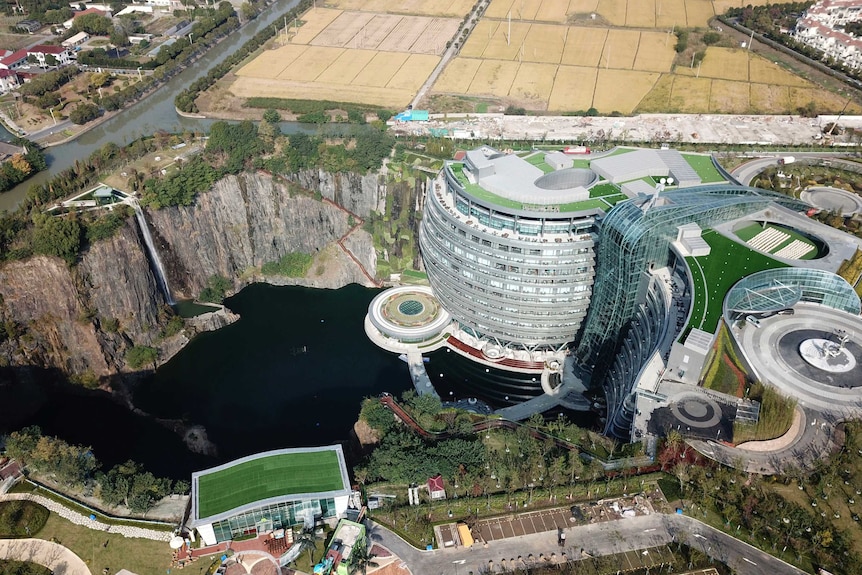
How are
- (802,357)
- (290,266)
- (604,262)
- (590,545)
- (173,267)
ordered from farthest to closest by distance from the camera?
1. (290,266)
2. (173,267)
3. (604,262)
4. (802,357)
5. (590,545)

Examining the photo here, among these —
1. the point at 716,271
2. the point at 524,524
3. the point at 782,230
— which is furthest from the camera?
the point at 782,230

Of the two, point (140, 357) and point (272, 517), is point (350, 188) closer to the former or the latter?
point (140, 357)

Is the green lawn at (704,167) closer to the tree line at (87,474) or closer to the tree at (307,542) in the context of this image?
the tree at (307,542)

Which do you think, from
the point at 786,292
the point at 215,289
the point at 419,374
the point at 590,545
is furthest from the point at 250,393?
the point at 786,292

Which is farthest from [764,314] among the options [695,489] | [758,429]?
[695,489]

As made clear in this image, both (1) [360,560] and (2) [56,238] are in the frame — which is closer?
(1) [360,560]
